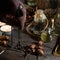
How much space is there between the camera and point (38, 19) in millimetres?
1665

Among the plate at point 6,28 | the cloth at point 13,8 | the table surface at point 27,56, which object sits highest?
the cloth at point 13,8

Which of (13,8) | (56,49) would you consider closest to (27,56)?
(56,49)

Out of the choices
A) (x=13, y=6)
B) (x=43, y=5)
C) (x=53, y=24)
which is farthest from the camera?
(x=43, y=5)

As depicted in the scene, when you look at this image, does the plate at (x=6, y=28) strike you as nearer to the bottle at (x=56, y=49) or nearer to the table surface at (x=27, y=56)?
the table surface at (x=27, y=56)

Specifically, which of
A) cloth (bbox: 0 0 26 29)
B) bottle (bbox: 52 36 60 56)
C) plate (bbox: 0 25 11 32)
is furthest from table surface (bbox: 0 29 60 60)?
cloth (bbox: 0 0 26 29)

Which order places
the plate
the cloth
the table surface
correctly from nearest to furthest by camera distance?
the cloth → the table surface → the plate

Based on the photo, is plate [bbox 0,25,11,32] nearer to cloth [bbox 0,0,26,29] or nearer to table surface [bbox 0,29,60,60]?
table surface [bbox 0,29,60,60]

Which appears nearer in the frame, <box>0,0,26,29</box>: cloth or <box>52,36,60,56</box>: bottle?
<box>0,0,26,29</box>: cloth

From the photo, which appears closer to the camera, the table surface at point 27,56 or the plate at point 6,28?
the table surface at point 27,56

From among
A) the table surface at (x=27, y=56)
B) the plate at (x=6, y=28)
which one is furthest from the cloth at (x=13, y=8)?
the plate at (x=6, y=28)

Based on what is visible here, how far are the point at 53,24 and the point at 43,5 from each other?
33 centimetres

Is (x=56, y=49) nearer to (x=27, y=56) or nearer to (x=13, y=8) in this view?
(x=27, y=56)

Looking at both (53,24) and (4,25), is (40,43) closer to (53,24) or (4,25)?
(53,24)

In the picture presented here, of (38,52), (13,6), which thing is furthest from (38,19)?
(13,6)
